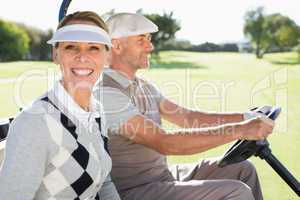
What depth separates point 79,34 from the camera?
183 cm

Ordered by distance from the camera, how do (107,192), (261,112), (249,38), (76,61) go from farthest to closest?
1. (249,38)
2. (261,112)
3. (107,192)
4. (76,61)

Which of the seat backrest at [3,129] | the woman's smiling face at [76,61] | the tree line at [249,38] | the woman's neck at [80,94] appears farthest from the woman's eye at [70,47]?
the tree line at [249,38]

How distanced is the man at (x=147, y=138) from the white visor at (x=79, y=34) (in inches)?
21.8

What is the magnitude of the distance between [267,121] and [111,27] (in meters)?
0.94

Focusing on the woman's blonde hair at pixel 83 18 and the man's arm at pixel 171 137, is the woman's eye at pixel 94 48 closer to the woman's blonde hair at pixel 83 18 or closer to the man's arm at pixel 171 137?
the woman's blonde hair at pixel 83 18

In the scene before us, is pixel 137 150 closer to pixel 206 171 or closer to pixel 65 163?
pixel 206 171

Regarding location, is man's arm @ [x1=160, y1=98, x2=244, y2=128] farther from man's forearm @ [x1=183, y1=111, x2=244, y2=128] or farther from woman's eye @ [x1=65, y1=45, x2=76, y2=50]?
woman's eye @ [x1=65, y1=45, x2=76, y2=50]

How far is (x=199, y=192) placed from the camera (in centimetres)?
235

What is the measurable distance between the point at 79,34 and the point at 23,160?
51cm

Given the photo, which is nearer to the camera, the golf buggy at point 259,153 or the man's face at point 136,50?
the golf buggy at point 259,153

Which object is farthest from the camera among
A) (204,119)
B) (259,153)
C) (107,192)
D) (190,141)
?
(204,119)

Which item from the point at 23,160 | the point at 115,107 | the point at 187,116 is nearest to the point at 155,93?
the point at 187,116

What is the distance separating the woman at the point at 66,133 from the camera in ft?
5.27

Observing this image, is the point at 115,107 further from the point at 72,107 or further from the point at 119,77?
the point at 72,107
